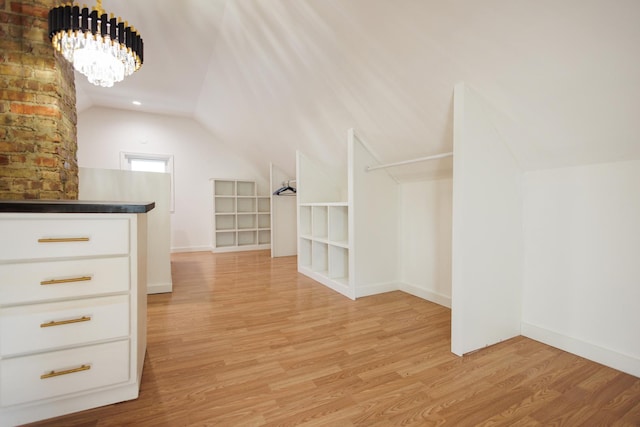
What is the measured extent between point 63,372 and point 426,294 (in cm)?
258

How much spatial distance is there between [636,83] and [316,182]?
3.09 meters

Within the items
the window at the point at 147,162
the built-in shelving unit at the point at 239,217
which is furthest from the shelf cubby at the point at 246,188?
the window at the point at 147,162

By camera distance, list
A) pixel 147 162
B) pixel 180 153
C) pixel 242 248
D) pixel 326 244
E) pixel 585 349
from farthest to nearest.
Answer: pixel 242 248, pixel 180 153, pixel 147 162, pixel 326 244, pixel 585 349

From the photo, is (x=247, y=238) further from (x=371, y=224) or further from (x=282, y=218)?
(x=371, y=224)

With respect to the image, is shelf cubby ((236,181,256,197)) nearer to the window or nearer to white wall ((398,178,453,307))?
the window

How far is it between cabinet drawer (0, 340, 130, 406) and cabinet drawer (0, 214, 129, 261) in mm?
399

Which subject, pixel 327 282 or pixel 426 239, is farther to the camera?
pixel 327 282

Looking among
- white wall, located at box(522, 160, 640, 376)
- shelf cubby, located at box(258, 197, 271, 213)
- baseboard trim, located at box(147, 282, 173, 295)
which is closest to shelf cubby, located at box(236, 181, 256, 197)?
shelf cubby, located at box(258, 197, 271, 213)

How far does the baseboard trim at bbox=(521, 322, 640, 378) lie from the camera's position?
4.93 feet

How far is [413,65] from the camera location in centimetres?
179

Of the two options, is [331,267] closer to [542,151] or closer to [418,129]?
[418,129]

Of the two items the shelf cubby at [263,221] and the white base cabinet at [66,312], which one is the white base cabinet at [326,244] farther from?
the shelf cubby at [263,221]

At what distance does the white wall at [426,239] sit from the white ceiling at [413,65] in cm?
19

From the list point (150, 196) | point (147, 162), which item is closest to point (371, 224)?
point (150, 196)
